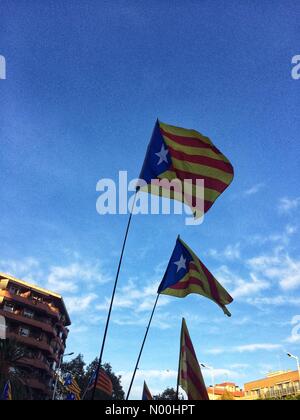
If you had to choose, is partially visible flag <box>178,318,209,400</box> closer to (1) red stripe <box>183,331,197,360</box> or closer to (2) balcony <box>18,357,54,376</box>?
(1) red stripe <box>183,331,197,360</box>

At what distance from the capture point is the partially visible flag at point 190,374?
847 cm

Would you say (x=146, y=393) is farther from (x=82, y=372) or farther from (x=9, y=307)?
(x=82, y=372)

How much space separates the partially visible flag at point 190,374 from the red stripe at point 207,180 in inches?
150

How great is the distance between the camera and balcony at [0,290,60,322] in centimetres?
5103

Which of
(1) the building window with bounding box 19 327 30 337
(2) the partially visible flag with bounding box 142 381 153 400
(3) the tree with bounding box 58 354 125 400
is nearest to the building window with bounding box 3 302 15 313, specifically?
(1) the building window with bounding box 19 327 30 337

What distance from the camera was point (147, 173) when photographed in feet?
29.9

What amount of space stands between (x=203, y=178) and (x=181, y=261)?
101 inches

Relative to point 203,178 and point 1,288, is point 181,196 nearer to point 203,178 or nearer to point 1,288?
point 203,178

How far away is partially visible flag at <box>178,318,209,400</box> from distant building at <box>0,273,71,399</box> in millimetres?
43789

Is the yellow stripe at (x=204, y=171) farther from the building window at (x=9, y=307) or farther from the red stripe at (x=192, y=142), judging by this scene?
the building window at (x=9, y=307)

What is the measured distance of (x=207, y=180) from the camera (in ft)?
31.5

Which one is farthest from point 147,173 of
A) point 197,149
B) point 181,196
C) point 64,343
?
point 64,343
